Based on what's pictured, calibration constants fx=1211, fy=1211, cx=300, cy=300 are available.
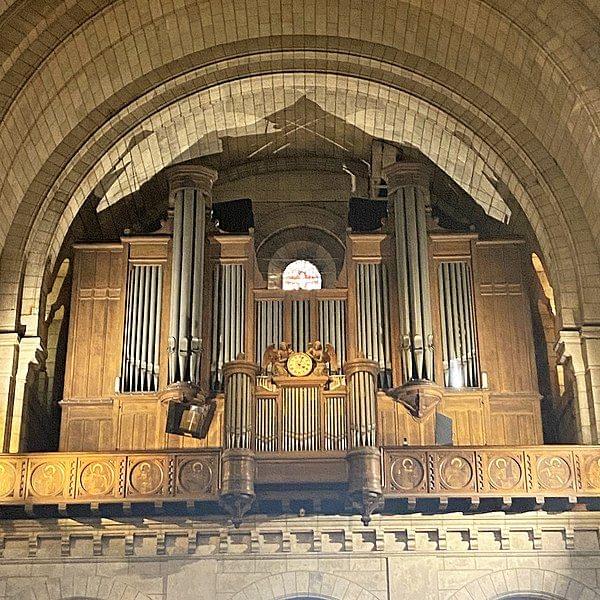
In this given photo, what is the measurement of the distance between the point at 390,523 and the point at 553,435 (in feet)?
12.7

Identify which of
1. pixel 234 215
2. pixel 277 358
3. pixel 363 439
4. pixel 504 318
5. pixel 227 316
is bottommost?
pixel 363 439

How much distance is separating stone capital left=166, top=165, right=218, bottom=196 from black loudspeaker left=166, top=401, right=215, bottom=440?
4254 mm

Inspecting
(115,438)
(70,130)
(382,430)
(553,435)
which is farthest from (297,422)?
(70,130)

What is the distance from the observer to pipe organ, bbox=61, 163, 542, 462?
18.8m

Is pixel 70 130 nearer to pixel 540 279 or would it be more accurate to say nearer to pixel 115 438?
pixel 115 438

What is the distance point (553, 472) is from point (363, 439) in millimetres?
2908

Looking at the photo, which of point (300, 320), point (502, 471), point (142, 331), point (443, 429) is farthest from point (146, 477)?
point (502, 471)

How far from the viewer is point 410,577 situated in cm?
1839

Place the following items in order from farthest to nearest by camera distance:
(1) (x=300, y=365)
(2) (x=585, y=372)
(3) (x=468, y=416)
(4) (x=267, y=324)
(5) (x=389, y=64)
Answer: (5) (x=389, y=64), (4) (x=267, y=324), (3) (x=468, y=416), (2) (x=585, y=372), (1) (x=300, y=365)

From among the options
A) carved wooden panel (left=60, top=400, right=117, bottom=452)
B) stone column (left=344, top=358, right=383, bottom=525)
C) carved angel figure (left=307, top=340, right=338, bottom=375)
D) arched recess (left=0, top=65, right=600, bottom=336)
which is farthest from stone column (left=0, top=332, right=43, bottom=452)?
stone column (left=344, top=358, right=383, bottom=525)

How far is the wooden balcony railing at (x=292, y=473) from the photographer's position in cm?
1797

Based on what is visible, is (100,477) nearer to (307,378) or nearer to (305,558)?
(305,558)

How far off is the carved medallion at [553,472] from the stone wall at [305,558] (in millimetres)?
739

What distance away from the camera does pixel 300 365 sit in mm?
18875
